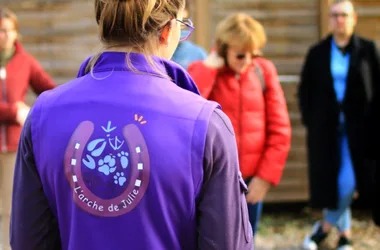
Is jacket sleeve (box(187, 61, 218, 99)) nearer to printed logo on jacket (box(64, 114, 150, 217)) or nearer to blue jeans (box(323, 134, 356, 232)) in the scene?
blue jeans (box(323, 134, 356, 232))

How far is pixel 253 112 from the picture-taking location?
174 inches

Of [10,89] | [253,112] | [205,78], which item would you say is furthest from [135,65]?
[10,89]

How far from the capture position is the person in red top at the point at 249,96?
4352 millimetres

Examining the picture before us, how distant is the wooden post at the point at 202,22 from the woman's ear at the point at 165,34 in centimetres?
463

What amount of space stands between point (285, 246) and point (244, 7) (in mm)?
2294

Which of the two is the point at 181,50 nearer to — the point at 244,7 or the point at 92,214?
the point at 244,7

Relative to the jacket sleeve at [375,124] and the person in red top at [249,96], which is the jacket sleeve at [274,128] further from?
the jacket sleeve at [375,124]

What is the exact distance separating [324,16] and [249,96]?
2.54 m

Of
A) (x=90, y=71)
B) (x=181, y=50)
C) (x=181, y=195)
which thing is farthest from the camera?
(x=181, y=50)

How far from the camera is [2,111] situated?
5.26 m

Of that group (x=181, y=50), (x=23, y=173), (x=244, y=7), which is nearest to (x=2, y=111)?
(x=181, y=50)

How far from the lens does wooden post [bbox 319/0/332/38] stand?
6.61 meters

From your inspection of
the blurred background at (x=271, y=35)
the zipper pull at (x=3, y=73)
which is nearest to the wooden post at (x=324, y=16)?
the blurred background at (x=271, y=35)

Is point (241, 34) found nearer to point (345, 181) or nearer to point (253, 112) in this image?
point (253, 112)
